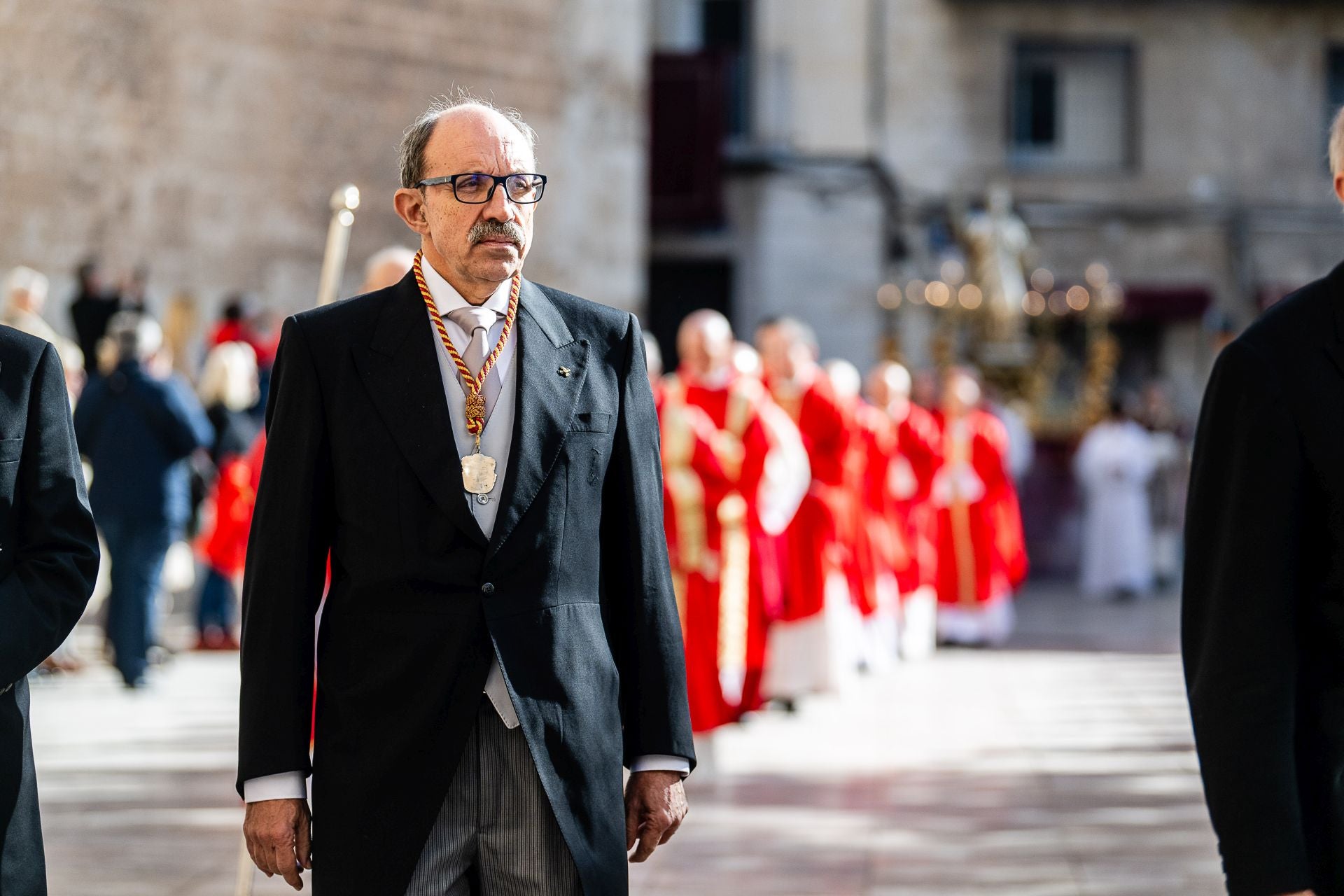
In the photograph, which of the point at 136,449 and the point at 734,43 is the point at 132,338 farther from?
the point at 734,43

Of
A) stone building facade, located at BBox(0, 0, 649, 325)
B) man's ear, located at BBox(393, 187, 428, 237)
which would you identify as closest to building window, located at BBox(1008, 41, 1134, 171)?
stone building facade, located at BBox(0, 0, 649, 325)

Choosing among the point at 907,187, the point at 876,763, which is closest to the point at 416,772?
the point at 876,763

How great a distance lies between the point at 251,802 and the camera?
2.97 m

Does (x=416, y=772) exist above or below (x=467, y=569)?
below

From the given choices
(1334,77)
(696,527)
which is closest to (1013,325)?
(1334,77)

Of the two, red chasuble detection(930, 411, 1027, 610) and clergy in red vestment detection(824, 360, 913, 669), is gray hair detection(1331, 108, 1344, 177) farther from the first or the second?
red chasuble detection(930, 411, 1027, 610)

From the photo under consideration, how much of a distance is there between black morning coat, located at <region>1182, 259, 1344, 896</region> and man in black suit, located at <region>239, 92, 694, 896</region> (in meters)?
0.92

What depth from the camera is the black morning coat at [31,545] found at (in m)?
3.06

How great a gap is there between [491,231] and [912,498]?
11.0 metres

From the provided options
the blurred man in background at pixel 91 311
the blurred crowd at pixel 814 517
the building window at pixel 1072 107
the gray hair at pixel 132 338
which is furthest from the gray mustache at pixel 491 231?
the building window at pixel 1072 107

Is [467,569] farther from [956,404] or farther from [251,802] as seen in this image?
[956,404]

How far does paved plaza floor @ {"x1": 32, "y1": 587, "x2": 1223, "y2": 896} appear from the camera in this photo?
6.22 metres

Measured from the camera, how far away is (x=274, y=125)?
15.6 m

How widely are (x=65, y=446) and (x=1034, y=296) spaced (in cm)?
1760
